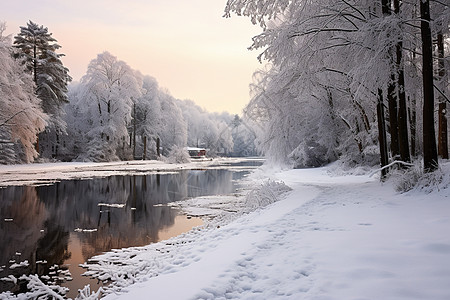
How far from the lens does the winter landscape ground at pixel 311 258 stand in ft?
12.1

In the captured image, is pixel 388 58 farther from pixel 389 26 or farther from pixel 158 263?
pixel 158 263

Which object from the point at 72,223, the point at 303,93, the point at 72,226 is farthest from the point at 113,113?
the point at 72,226

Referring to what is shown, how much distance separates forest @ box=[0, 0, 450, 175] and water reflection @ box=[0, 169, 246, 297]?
20.5 feet

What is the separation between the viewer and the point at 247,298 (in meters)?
3.65

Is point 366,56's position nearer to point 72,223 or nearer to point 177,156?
point 72,223

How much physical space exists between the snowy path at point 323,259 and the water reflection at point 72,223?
2124 millimetres

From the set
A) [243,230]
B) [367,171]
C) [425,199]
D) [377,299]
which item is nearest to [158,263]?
[243,230]

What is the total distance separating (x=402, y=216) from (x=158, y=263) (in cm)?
467

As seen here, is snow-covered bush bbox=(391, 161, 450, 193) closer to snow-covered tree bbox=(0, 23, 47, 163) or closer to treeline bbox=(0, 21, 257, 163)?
treeline bbox=(0, 21, 257, 163)

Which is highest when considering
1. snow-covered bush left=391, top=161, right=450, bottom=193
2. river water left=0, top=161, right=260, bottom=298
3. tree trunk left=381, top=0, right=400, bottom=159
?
tree trunk left=381, top=0, right=400, bottom=159

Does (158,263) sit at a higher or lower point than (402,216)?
lower

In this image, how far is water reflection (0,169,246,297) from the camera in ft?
22.2

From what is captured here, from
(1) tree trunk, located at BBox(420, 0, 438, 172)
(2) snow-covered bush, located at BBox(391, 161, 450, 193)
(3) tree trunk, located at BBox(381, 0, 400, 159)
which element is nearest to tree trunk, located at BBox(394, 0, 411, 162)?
(3) tree trunk, located at BBox(381, 0, 400, 159)

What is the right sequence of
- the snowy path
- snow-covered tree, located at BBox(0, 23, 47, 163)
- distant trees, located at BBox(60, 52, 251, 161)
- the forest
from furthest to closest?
distant trees, located at BBox(60, 52, 251, 161) → snow-covered tree, located at BBox(0, 23, 47, 163) → the forest → the snowy path
